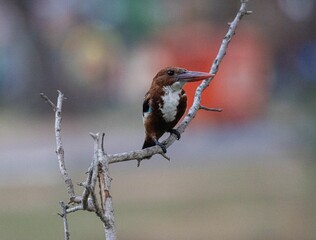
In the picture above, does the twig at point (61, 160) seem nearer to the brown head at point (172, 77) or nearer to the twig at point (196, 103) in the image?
the twig at point (196, 103)

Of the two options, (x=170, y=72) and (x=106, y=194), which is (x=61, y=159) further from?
(x=170, y=72)

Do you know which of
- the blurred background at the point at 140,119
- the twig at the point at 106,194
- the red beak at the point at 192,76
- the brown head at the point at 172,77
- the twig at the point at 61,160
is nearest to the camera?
the twig at the point at 106,194

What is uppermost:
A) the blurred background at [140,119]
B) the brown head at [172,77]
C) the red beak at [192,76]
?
the blurred background at [140,119]

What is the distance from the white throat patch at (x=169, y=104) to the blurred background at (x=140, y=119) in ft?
21.7

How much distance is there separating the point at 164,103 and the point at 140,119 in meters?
14.9

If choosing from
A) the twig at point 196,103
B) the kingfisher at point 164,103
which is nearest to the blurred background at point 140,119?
the kingfisher at point 164,103

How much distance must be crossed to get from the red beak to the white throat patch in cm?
7

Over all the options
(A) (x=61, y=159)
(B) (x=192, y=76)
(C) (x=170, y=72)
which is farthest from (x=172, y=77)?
(A) (x=61, y=159)

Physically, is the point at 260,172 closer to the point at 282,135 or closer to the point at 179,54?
the point at 282,135

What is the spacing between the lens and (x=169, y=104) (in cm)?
355

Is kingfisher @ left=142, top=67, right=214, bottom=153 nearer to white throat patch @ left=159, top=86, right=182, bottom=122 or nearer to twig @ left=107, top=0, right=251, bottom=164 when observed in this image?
white throat patch @ left=159, top=86, right=182, bottom=122

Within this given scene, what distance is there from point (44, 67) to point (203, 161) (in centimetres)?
775

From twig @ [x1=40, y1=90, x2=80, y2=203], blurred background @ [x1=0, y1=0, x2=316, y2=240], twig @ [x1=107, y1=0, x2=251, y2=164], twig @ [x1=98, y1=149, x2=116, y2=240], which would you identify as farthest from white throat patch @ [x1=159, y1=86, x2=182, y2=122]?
blurred background @ [x1=0, y1=0, x2=316, y2=240]

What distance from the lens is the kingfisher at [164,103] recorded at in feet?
11.6
